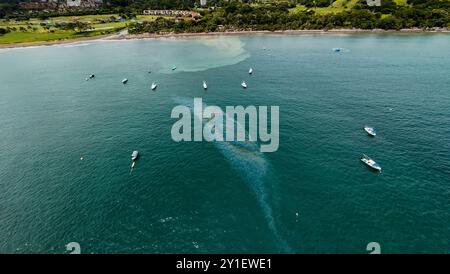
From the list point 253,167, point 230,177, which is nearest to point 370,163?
point 253,167

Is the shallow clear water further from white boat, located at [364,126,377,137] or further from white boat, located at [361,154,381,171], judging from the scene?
white boat, located at [364,126,377,137]

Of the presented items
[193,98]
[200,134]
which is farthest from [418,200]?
[193,98]

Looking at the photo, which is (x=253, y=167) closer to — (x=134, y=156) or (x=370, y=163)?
(x=370, y=163)

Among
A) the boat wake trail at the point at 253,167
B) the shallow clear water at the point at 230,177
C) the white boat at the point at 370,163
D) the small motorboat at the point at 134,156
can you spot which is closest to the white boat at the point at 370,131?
the shallow clear water at the point at 230,177

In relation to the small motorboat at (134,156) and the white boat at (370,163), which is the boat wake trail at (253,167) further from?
the white boat at (370,163)

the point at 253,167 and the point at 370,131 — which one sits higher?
the point at 370,131

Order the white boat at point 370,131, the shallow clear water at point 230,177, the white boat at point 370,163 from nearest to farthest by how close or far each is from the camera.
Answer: the shallow clear water at point 230,177
the white boat at point 370,163
the white boat at point 370,131
